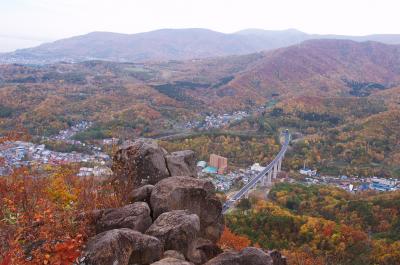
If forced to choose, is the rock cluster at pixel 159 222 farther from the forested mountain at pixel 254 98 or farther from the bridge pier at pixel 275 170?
the bridge pier at pixel 275 170

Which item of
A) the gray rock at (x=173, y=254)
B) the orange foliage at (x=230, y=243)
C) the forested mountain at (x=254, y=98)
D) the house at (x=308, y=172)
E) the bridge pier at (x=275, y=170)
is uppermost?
the gray rock at (x=173, y=254)

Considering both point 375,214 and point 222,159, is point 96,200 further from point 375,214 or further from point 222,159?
point 222,159

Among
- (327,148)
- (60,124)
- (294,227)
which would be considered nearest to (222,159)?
(327,148)

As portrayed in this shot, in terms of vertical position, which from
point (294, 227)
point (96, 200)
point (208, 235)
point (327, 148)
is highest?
point (96, 200)

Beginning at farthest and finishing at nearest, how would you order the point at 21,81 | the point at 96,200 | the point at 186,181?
the point at 21,81, the point at 186,181, the point at 96,200

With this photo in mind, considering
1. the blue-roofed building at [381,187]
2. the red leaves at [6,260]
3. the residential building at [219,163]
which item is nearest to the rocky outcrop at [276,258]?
the red leaves at [6,260]

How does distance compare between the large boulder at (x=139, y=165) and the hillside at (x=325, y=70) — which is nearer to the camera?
the large boulder at (x=139, y=165)

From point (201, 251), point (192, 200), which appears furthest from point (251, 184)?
point (201, 251)
